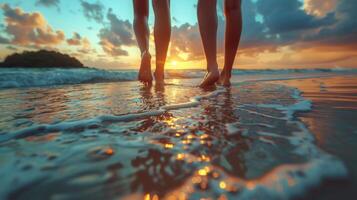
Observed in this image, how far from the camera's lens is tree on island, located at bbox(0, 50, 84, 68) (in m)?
10.8

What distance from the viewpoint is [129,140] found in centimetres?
81

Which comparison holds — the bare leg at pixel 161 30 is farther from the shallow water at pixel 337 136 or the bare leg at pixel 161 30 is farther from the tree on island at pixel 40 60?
the tree on island at pixel 40 60

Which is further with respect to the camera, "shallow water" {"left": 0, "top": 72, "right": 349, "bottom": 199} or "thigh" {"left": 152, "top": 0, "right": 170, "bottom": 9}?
"thigh" {"left": 152, "top": 0, "right": 170, "bottom": 9}

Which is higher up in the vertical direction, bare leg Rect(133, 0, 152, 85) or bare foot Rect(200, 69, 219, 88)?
bare leg Rect(133, 0, 152, 85)

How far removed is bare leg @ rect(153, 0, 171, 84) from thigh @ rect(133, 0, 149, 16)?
249 mm

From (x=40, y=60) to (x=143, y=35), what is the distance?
9540mm

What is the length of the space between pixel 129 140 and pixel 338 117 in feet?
3.14

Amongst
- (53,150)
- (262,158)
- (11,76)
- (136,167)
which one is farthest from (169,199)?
(11,76)

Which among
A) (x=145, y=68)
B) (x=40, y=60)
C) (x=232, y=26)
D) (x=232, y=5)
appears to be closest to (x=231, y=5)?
(x=232, y=5)

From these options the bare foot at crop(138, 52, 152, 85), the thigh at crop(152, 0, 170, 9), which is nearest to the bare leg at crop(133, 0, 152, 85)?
the bare foot at crop(138, 52, 152, 85)

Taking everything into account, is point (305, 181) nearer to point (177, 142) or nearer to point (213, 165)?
point (213, 165)

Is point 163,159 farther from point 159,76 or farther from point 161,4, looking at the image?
point 159,76

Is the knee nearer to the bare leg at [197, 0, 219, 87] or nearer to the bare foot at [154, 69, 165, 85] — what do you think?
the bare leg at [197, 0, 219, 87]

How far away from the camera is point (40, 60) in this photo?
35.6ft
